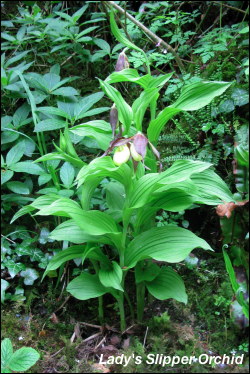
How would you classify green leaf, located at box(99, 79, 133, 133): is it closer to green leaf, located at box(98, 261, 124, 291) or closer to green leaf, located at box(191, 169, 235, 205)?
green leaf, located at box(191, 169, 235, 205)

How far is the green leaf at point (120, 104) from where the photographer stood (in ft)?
4.53

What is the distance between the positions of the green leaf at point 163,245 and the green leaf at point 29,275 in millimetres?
585

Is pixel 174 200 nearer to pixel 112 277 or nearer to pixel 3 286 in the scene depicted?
pixel 112 277

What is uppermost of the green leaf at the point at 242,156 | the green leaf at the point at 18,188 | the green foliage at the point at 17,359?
the green leaf at the point at 242,156

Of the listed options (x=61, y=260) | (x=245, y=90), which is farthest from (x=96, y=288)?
(x=245, y=90)

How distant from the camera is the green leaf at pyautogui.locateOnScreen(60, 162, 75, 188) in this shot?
6.11 feet

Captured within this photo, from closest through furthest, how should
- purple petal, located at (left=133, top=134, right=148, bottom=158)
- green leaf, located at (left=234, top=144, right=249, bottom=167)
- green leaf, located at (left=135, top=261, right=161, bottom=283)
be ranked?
green leaf, located at (left=234, top=144, right=249, bottom=167) → purple petal, located at (left=133, top=134, right=148, bottom=158) → green leaf, located at (left=135, top=261, right=161, bottom=283)

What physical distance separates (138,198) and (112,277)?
1.01 ft

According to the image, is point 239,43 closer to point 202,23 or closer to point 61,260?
point 202,23

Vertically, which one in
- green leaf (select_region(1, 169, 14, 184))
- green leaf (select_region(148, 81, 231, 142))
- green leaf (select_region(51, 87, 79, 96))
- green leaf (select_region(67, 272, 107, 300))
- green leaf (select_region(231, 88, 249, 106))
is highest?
green leaf (select_region(148, 81, 231, 142))

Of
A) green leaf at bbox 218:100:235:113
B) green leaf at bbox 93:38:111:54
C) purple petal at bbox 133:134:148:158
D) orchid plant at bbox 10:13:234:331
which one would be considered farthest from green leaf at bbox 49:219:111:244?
green leaf at bbox 93:38:111:54

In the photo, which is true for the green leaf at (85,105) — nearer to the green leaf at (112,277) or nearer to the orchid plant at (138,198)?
the orchid plant at (138,198)

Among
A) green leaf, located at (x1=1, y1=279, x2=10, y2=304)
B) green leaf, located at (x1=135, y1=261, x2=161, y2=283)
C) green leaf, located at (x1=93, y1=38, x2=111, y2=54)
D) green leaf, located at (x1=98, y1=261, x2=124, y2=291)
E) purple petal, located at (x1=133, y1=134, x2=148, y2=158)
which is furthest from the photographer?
green leaf, located at (x1=93, y1=38, x2=111, y2=54)

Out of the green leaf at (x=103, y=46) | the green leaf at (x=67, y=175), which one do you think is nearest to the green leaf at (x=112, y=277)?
the green leaf at (x=67, y=175)
